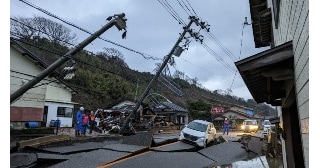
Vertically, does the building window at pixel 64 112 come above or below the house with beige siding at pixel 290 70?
below

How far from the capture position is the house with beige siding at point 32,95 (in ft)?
84.1

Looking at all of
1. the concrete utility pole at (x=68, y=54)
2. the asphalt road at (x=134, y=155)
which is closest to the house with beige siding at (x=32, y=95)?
the concrete utility pole at (x=68, y=54)

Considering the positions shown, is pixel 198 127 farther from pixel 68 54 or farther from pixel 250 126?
pixel 250 126

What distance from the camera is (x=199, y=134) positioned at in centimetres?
1944

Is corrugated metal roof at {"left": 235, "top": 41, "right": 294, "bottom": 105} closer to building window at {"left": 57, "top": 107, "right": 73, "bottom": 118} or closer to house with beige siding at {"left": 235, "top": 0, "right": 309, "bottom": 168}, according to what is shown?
house with beige siding at {"left": 235, "top": 0, "right": 309, "bottom": 168}

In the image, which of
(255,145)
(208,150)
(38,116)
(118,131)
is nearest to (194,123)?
(208,150)

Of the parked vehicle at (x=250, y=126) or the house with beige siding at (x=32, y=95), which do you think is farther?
the parked vehicle at (x=250, y=126)

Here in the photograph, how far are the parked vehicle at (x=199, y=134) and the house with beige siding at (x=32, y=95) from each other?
39.2ft

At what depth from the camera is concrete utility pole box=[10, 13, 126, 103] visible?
1305 cm

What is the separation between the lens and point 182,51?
98.1 feet

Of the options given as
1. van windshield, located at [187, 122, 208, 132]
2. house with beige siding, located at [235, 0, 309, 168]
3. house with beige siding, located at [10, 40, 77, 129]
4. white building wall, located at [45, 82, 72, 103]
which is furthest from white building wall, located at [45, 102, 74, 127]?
house with beige siding, located at [235, 0, 309, 168]

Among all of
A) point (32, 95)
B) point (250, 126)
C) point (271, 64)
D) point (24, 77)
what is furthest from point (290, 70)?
point (250, 126)

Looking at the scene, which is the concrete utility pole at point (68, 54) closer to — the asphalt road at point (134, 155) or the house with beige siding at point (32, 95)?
the asphalt road at point (134, 155)
